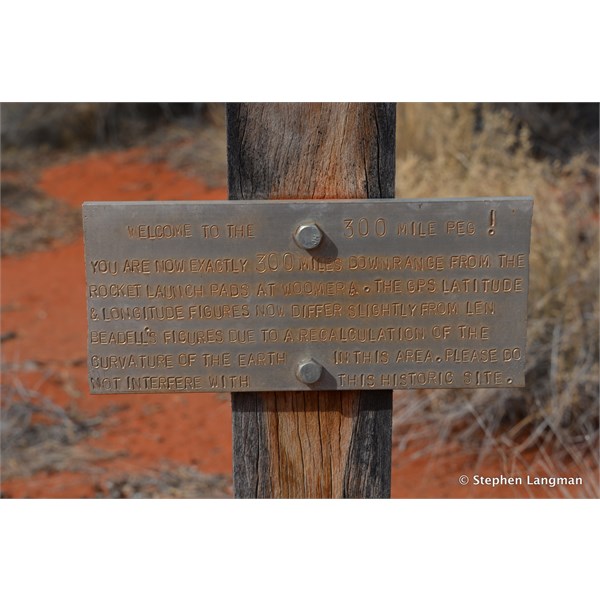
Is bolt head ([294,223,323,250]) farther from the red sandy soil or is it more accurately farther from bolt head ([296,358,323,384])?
the red sandy soil

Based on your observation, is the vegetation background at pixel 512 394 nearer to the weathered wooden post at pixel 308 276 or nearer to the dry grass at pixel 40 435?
the dry grass at pixel 40 435

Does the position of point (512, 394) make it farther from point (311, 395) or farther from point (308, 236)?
point (308, 236)

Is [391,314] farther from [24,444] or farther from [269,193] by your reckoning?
[24,444]

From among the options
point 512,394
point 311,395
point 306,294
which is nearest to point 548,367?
point 512,394

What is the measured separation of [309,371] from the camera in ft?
5.53

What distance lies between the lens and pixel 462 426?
153 inches

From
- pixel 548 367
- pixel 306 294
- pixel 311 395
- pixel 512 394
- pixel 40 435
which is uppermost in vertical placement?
pixel 306 294

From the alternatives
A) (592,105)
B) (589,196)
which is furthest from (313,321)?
(592,105)

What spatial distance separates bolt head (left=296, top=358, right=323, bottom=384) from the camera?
1.68 meters

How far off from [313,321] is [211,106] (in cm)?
770

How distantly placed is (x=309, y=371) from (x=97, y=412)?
286 centimetres

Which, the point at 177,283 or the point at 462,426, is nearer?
the point at 177,283

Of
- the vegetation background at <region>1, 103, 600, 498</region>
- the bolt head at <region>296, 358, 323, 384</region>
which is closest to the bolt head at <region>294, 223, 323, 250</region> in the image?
the bolt head at <region>296, 358, 323, 384</region>

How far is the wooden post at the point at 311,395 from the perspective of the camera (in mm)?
1647
